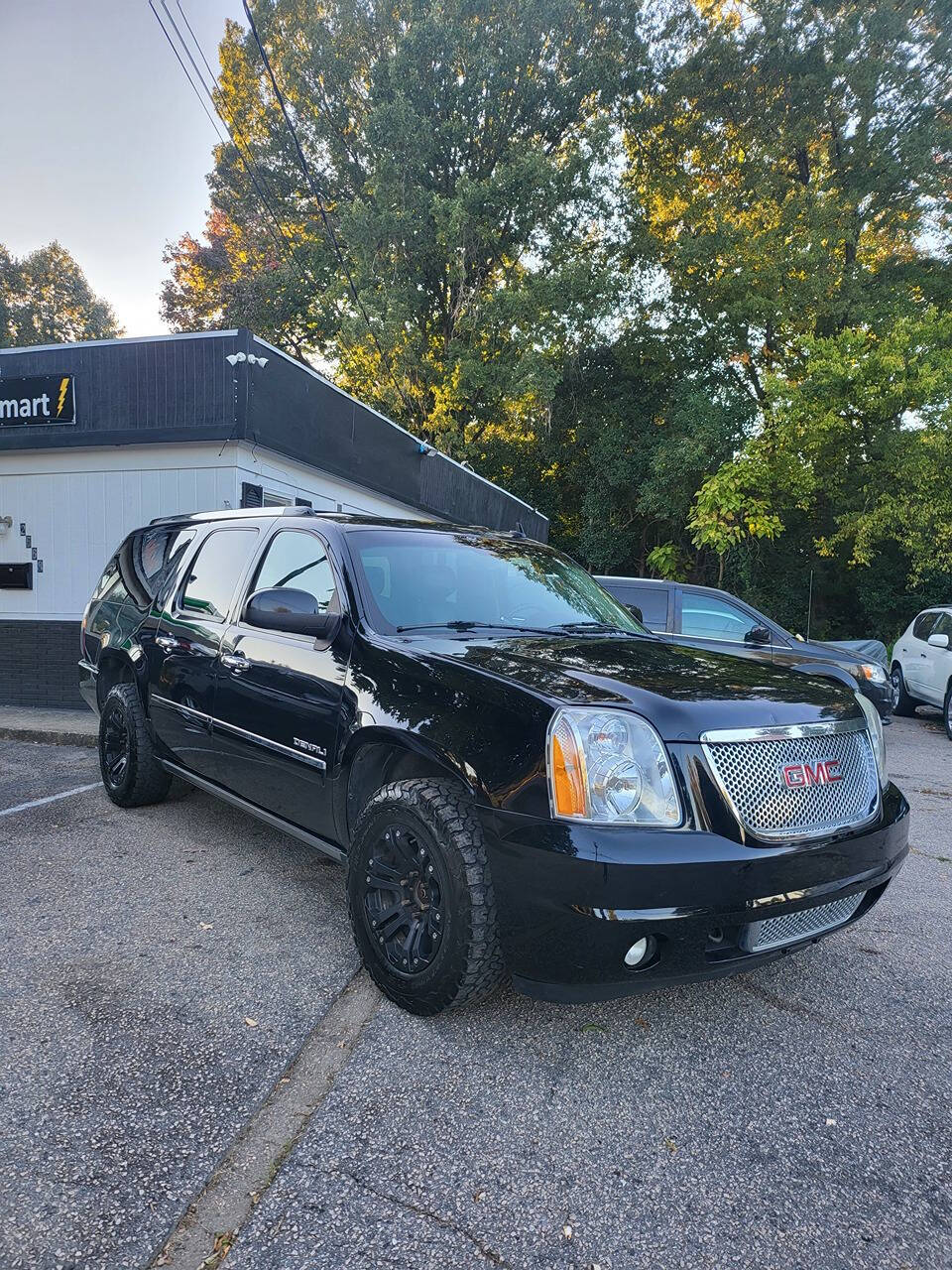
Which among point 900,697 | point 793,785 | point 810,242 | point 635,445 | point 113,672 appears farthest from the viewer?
point 635,445

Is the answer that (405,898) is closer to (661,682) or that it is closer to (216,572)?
(661,682)

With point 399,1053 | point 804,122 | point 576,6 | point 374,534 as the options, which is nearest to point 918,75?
point 804,122

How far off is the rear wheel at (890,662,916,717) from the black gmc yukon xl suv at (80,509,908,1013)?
34.6 feet

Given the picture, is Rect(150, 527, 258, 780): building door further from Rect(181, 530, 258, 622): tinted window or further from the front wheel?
the front wheel

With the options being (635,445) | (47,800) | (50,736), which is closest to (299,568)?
(47,800)

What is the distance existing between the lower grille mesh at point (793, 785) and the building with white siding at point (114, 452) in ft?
22.8

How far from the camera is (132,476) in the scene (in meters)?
8.94

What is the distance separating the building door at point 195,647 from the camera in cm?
408

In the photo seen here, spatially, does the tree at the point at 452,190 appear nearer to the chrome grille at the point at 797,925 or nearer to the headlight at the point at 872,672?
the headlight at the point at 872,672

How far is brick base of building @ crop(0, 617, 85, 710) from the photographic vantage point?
9.16 metres

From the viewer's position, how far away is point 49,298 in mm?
38031

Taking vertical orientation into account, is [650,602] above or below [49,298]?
below

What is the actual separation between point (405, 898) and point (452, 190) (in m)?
25.1

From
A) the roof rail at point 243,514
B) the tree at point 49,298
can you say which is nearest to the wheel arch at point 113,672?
the roof rail at point 243,514
